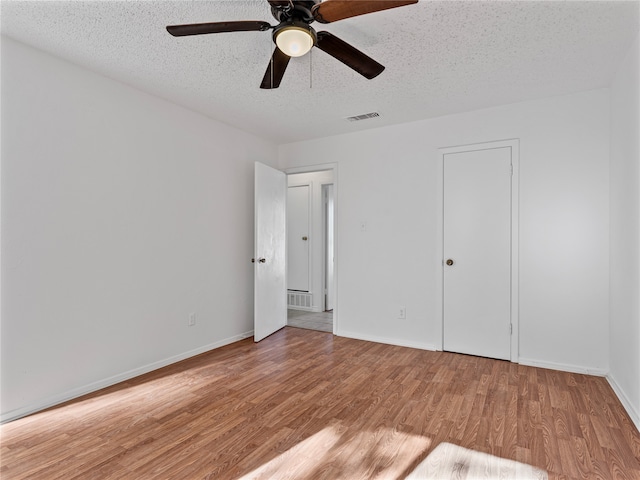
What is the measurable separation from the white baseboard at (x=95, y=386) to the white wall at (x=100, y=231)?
0.04 ft

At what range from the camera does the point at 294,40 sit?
1768 millimetres

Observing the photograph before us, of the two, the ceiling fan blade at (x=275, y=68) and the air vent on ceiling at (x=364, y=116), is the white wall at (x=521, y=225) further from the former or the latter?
the ceiling fan blade at (x=275, y=68)

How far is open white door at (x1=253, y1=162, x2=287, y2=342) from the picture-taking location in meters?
4.22

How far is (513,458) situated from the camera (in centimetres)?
194

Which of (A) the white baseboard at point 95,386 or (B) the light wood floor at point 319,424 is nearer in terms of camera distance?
(B) the light wood floor at point 319,424

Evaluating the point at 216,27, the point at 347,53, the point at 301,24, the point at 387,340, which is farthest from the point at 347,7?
the point at 387,340

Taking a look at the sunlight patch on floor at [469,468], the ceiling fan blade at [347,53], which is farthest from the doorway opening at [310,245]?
the sunlight patch on floor at [469,468]

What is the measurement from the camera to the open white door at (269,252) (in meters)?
4.22

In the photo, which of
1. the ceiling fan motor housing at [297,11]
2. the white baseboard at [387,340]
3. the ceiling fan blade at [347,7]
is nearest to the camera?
the ceiling fan blade at [347,7]

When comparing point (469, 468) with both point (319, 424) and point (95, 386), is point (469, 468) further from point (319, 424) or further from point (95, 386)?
point (95, 386)

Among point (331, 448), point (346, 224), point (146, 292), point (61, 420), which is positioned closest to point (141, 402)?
point (61, 420)

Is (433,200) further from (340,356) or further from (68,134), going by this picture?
(68,134)

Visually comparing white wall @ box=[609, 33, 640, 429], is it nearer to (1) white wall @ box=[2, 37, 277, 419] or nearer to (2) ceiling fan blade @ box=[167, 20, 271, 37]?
(2) ceiling fan blade @ box=[167, 20, 271, 37]

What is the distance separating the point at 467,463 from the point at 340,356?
186 centimetres
